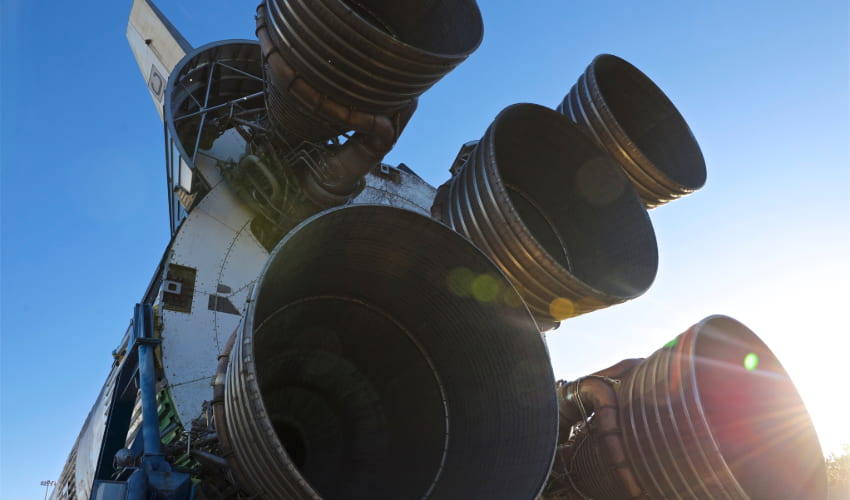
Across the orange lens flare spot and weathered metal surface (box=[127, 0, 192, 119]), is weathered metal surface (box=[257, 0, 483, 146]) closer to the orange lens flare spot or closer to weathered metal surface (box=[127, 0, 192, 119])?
the orange lens flare spot

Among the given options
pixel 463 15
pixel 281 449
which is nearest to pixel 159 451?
pixel 281 449

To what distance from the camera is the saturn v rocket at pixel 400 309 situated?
16.6ft

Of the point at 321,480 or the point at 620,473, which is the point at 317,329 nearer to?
the point at 321,480

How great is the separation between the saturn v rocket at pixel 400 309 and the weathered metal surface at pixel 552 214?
0.04 meters

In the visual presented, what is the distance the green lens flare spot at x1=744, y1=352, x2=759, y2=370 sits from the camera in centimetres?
751

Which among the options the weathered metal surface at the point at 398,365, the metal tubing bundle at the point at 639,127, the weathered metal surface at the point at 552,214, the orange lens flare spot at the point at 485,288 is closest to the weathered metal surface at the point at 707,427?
the weathered metal surface at the point at 552,214

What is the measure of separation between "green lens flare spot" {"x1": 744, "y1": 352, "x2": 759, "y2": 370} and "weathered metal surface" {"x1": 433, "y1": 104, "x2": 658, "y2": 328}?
1650 millimetres

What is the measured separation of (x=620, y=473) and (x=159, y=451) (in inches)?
200

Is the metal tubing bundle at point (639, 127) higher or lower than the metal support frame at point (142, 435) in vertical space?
higher

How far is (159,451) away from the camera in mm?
5039

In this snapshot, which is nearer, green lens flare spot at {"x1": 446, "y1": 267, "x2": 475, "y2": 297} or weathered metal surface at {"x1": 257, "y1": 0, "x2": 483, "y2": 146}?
green lens flare spot at {"x1": 446, "y1": 267, "x2": 475, "y2": 297}

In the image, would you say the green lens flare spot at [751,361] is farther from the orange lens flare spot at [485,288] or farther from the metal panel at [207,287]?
the metal panel at [207,287]

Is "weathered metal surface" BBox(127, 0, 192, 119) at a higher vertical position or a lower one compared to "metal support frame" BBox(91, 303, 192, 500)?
higher

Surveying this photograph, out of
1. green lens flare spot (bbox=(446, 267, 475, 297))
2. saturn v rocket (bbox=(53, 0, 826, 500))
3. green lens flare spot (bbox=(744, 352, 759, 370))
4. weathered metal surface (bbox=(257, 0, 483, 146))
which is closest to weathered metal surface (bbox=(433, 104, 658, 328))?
saturn v rocket (bbox=(53, 0, 826, 500))
